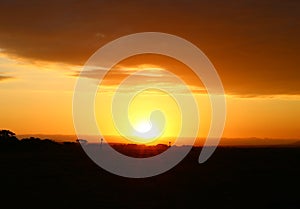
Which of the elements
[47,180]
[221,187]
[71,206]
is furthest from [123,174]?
[71,206]

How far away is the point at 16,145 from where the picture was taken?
9294cm

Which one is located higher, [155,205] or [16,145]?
[16,145]

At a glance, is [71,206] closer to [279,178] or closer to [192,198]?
[192,198]

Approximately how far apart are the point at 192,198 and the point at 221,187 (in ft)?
19.9

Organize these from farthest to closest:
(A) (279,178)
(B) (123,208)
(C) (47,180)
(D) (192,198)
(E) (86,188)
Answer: (A) (279,178) < (C) (47,180) < (E) (86,188) < (D) (192,198) < (B) (123,208)

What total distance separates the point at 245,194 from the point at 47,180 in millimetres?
15661

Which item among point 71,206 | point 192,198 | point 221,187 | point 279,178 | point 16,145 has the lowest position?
point 71,206

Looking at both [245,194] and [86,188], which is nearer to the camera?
[245,194]

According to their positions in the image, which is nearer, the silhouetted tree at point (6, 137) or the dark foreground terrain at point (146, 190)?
the dark foreground terrain at point (146, 190)

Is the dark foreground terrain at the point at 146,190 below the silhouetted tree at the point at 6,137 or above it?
below

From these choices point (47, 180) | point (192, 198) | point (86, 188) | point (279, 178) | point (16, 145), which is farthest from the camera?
point (16, 145)

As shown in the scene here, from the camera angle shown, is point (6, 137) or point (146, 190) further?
point (6, 137)

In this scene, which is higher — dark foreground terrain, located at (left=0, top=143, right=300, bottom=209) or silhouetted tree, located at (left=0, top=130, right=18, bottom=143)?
silhouetted tree, located at (left=0, top=130, right=18, bottom=143)

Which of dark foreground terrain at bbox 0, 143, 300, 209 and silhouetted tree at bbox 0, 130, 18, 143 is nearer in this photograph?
dark foreground terrain at bbox 0, 143, 300, 209
